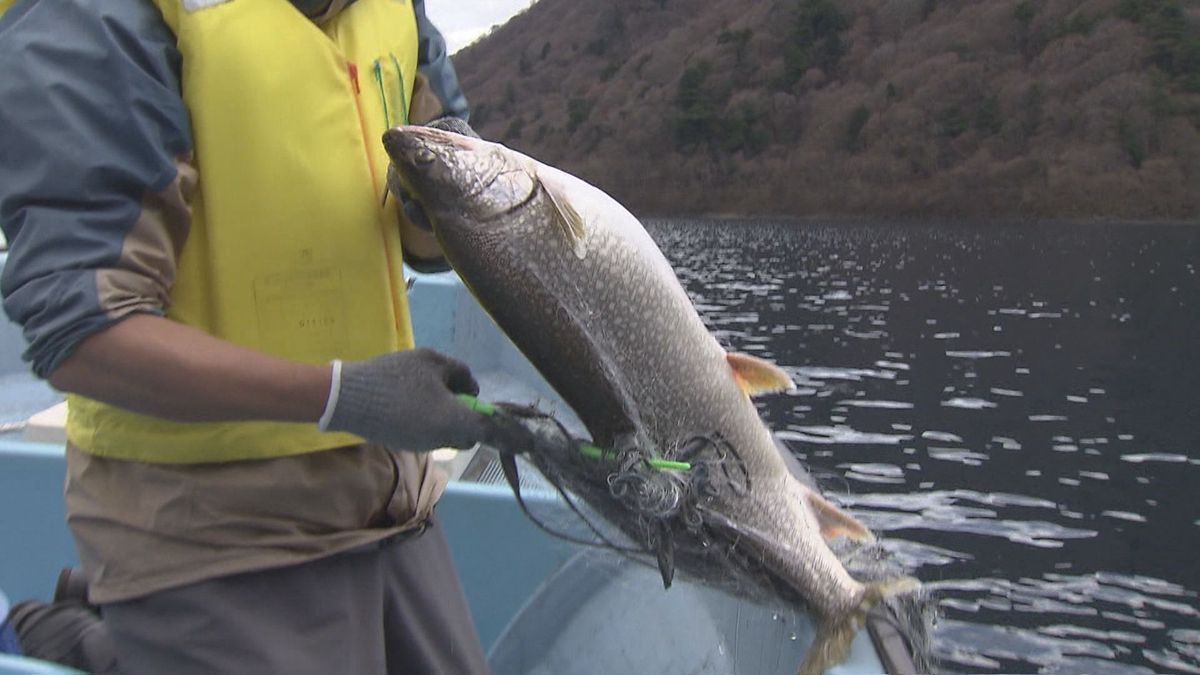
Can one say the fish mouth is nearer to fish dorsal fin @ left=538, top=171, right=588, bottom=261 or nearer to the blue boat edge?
fish dorsal fin @ left=538, top=171, right=588, bottom=261

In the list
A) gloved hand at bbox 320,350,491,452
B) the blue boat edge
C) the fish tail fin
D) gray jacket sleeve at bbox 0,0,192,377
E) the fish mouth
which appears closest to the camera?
gray jacket sleeve at bbox 0,0,192,377

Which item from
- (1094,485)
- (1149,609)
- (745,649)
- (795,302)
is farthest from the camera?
(795,302)

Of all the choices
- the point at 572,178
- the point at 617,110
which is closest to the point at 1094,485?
the point at 572,178

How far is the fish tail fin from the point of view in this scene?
2465mm

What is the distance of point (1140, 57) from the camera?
64938 millimetres

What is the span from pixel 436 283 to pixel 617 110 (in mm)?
91718

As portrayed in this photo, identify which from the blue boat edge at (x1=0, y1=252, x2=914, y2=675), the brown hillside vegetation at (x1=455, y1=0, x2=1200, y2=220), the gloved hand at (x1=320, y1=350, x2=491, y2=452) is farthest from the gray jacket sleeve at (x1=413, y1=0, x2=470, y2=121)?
the brown hillside vegetation at (x1=455, y1=0, x2=1200, y2=220)

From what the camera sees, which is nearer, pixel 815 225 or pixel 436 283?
pixel 436 283

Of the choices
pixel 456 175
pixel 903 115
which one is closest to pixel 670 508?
pixel 456 175

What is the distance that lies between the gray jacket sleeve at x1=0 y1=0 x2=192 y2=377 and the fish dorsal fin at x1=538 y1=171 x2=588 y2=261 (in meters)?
0.86

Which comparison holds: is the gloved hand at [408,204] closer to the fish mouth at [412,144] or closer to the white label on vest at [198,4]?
the fish mouth at [412,144]

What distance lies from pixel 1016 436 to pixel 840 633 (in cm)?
1159

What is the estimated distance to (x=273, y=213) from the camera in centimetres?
219

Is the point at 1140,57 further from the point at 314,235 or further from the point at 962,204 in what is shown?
the point at 314,235
